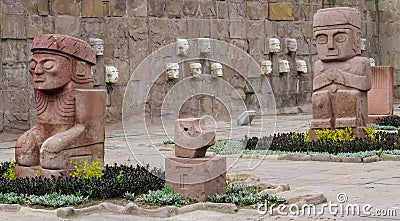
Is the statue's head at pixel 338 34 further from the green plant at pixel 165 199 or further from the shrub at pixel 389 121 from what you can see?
the green plant at pixel 165 199

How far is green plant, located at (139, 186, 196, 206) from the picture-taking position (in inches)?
337

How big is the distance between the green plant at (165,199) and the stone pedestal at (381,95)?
12.1 metres

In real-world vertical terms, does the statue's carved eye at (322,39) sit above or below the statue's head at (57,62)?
above

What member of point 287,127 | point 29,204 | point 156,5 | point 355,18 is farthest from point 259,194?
point 156,5

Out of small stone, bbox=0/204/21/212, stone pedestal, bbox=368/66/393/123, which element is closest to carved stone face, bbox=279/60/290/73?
stone pedestal, bbox=368/66/393/123

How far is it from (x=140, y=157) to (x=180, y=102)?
777 centimetres

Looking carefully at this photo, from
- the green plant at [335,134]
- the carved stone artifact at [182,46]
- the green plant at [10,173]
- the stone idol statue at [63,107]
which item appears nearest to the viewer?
the stone idol statue at [63,107]

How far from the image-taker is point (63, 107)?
33.3 feet

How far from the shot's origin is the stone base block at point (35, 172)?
9.83 m

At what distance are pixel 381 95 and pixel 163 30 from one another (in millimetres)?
5466

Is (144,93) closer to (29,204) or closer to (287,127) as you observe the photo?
(287,127)

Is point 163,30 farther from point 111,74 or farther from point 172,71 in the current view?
point 111,74

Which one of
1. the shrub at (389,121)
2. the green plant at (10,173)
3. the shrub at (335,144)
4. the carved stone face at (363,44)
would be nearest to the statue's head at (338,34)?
the shrub at (335,144)

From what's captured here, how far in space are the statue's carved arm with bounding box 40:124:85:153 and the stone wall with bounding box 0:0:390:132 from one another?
7497 mm
